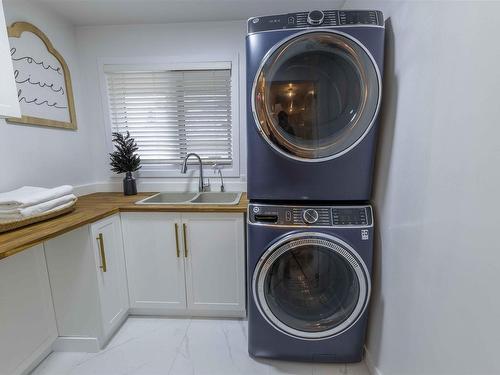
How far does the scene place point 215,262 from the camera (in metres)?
1.66

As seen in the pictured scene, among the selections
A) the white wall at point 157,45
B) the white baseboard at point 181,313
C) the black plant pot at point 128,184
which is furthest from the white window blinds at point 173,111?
the white baseboard at point 181,313

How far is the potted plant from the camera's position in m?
1.95

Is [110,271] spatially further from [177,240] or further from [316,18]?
[316,18]

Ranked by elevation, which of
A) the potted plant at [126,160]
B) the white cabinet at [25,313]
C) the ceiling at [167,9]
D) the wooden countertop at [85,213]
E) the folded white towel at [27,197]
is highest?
the ceiling at [167,9]

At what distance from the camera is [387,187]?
1.15 metres

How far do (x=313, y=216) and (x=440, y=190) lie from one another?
549 mm

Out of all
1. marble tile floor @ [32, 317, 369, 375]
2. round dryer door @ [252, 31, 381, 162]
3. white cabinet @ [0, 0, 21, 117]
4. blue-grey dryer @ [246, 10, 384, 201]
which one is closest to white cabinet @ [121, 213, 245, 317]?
marble tile floor @ [32, 317, 369, 375]

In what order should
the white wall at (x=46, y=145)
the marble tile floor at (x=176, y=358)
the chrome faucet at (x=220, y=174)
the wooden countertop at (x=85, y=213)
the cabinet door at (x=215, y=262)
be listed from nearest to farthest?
the wooden countertop at (x=85, y=213)
the marble tile floor at (x=176, y=358)
the white wall at (x=46, y=145)
the cabinet door at (x=215, y=262)
the chrome faucet at (x=220, y=174)

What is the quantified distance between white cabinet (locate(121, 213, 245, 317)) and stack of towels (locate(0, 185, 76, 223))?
0.38 metres

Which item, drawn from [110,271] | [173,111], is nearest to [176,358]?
[110,271]

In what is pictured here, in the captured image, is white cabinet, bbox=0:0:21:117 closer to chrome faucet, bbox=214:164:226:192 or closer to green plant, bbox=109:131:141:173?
green plant, bbox=109:131:141:173

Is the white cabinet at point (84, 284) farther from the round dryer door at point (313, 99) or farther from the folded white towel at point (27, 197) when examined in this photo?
the round dryer door at point (313, 99)

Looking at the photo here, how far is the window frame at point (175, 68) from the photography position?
199 cm

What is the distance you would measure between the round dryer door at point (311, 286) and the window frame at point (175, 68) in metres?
1.07
